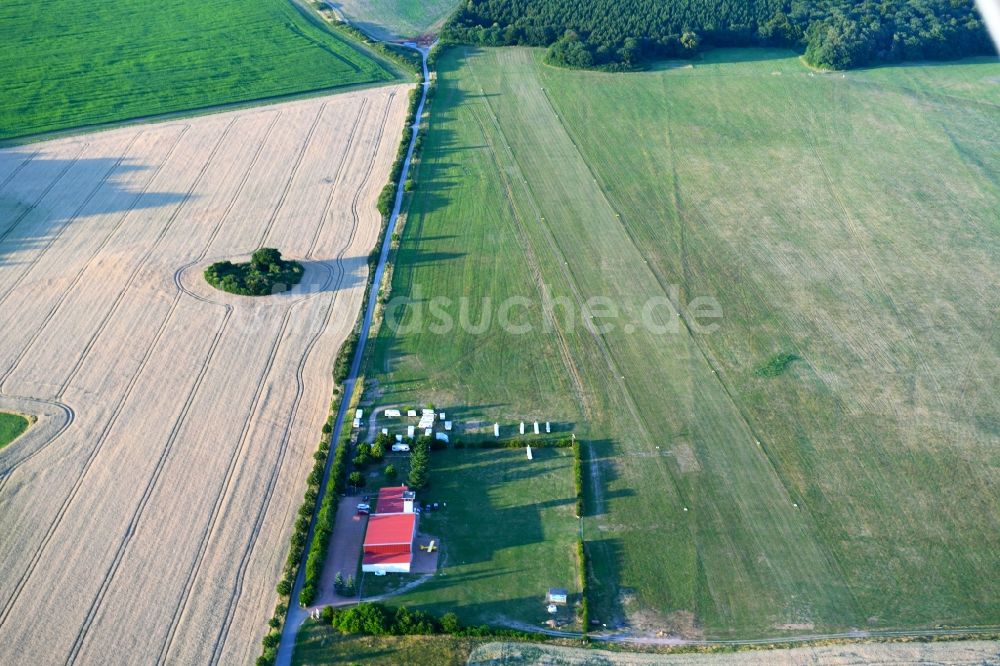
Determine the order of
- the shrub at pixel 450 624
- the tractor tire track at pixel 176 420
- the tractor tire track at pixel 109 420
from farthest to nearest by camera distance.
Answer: the tractor tire track at pixel 109 420 < the tractor tire track at pixel 176 420 < the shrub at pixel 450 624

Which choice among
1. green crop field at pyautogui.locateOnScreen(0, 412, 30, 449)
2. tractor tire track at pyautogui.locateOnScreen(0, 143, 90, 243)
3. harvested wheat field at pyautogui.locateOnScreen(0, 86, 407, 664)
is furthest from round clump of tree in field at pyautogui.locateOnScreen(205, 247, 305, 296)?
tractor tire track at pyautogui.locateOnScreen(0, 143, 90, 243)

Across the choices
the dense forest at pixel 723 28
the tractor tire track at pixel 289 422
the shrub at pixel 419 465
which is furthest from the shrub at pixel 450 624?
the dense forest at pixel 723 28

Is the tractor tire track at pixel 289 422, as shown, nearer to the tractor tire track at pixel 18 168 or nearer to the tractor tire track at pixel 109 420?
the tractor tire track at pixel 109 420

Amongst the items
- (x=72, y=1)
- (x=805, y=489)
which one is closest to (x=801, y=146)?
(x=805, y=489)

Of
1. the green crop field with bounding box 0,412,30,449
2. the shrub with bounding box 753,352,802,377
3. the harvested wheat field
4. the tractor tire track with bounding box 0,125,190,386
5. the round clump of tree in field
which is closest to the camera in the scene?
the harvested wheat field

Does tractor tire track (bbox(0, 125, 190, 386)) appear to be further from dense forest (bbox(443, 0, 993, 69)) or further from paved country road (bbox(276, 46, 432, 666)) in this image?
dense forest (bbox(443, 0, 993, 69))

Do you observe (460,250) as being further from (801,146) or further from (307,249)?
(801,146)
